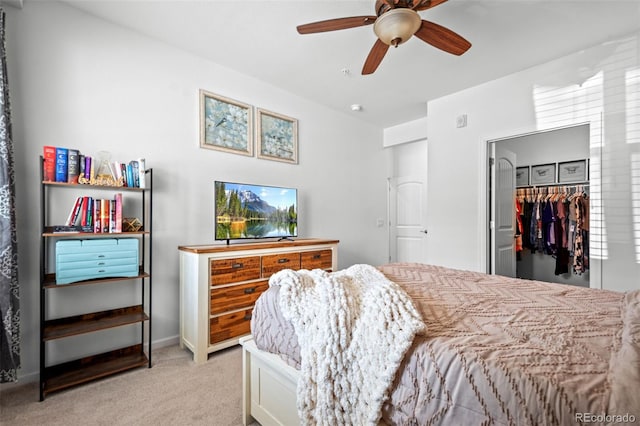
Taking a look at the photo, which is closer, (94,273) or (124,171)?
(94,273)

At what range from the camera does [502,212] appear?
3.49 m

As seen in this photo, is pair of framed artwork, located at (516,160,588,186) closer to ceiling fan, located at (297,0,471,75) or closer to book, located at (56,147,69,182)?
ceiling fan, located at (297,0,471,75)

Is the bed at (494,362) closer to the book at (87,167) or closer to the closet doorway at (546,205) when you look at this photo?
the book at (87,167)

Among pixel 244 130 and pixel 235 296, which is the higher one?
pixel 244 130

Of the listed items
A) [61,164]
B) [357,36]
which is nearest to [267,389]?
[61,164]

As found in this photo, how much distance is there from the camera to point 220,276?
237 centimetres

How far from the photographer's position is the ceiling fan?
66.7 inches

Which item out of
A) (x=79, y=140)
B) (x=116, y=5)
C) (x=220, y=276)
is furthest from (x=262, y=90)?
(x=220, y=276)

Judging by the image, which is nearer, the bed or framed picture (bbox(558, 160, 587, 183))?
the bed

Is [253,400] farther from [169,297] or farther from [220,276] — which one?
[169,297]

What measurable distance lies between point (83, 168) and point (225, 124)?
1.33m

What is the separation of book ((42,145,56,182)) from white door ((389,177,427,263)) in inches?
172

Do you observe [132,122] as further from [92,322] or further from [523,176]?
[523,176]

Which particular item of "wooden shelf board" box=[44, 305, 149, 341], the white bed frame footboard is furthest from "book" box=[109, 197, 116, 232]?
the white bed frame footboard
